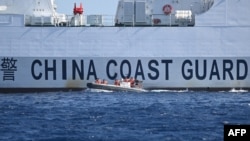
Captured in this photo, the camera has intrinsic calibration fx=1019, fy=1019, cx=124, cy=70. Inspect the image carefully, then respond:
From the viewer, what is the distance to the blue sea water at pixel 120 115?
32.3 meters

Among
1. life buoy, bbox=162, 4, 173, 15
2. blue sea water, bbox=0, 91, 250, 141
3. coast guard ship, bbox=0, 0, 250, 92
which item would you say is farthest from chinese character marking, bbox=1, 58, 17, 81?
life buoy, bbox=162, 4, 173, 15

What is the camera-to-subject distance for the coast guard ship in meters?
48.8

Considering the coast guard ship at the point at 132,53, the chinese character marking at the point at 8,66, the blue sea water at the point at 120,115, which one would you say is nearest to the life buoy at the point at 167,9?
the coast guard ship at the point at 132,53

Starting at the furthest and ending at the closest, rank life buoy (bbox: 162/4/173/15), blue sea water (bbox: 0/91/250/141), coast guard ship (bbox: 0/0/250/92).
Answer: life buoy (bbox: 162/4/173/15) < coast guard ship (bbox: 0/0/250/92) < blue sea water (bbox: 0/91/250/141)

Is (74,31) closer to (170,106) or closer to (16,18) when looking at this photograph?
(16,18)

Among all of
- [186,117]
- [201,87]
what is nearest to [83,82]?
[201,87]

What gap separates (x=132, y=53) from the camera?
49.0 m

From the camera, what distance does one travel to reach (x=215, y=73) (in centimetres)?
4875

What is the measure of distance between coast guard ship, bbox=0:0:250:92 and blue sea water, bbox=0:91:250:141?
43.4 inches

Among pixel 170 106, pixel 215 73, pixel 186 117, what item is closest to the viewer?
pixel 186 117

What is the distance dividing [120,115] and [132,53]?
11.4 meters

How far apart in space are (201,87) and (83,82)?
5.67 metres

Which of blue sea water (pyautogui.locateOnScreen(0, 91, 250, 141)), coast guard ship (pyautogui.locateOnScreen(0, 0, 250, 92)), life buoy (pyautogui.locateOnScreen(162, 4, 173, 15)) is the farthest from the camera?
life buoy (pyautogui.locateOnScreen(162, 4, 173, 15))

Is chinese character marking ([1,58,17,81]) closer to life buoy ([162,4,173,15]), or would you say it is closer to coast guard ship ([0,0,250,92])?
coast guard ship ([0,0,250,92])
